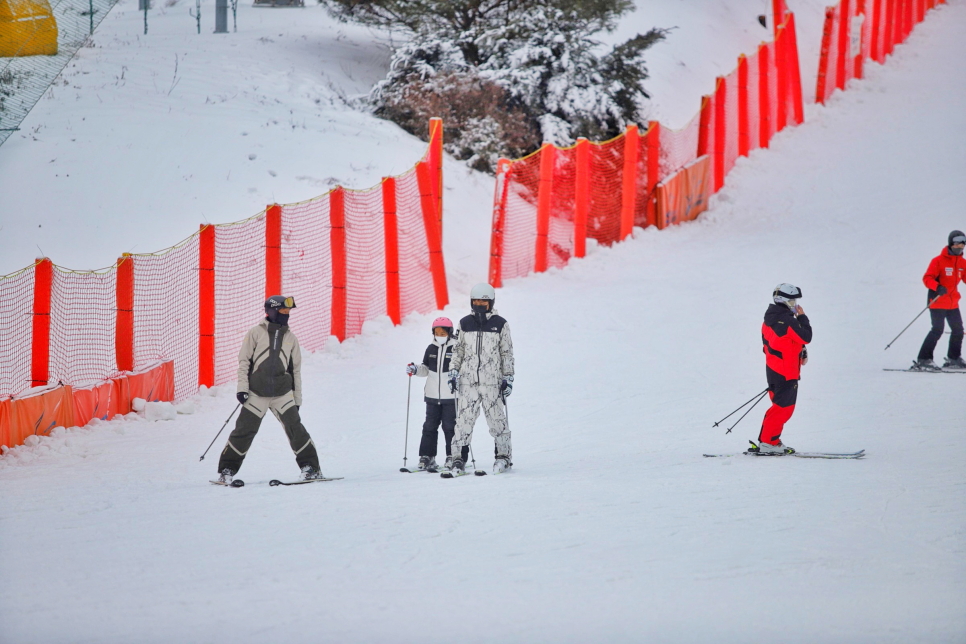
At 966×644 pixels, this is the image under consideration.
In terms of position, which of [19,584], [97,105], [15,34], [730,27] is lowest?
[19,584]

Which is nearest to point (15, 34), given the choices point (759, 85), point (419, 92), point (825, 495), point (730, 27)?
point (419, 92)

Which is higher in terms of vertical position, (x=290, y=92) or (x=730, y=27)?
(x=730, y=27)

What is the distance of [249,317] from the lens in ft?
43.0

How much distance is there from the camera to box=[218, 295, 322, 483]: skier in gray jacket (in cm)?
788

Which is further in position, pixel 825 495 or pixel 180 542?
pixel 825 495

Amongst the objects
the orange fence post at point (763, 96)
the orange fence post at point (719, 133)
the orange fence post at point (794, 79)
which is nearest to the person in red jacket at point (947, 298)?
the orange fence post at point (719, 133)

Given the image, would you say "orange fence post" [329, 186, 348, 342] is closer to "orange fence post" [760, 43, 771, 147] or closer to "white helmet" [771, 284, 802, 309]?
"white helmet" [771, 284, 802, 309]

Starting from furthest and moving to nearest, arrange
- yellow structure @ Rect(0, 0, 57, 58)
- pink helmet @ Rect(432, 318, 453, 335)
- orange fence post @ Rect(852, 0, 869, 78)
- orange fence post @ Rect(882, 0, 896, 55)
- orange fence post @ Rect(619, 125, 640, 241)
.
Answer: orange fence post @ Rect(882, 0, 896, 55), orange fence post @ Rect(852, 0, 869, 78), orange fence post @ Rect(619, 125, 640, 241), yellow structure @ Rect(0, 0, 57, 58), pink helmet @ Rect(432, 318, 453, 335)

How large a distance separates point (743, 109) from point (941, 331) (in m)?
13.3

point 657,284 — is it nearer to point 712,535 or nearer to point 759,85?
point 759,85

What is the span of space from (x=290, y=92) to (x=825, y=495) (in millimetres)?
16500

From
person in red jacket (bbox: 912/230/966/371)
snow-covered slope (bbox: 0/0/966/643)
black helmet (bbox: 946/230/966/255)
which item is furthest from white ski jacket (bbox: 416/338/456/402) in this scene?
black helmet (bbox: 946/230/966/255)

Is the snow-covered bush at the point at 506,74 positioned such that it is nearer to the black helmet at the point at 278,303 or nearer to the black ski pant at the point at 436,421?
the black ski pant at the point at 436,421

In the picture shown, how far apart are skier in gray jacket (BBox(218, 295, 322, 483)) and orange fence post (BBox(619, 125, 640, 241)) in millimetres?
12702
